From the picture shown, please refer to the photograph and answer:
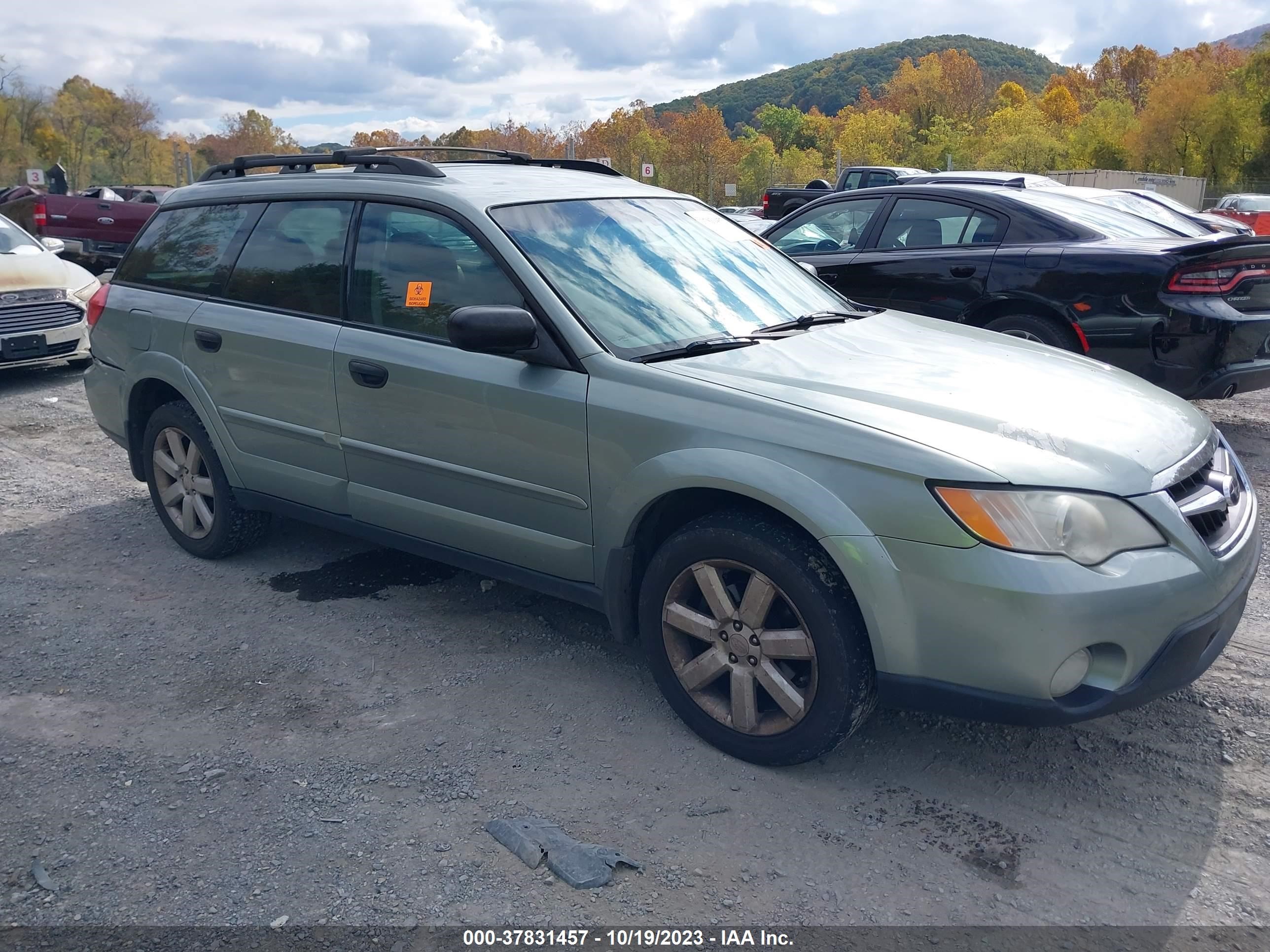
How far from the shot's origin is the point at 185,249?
16.1ft

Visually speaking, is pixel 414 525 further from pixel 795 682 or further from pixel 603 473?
pixel 795 682

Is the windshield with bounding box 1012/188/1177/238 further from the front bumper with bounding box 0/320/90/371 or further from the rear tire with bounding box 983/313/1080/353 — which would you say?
the front bumper with bounding box 0/320/90/371

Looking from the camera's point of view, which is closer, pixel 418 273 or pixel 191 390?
pixel 418 273

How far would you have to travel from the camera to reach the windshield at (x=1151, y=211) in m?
7.69

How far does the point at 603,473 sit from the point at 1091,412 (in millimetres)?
1514

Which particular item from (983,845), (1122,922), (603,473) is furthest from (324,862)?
(1122,922)

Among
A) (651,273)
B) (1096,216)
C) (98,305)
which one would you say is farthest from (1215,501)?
(98,305)

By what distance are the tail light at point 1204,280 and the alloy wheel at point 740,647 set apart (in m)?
4.41

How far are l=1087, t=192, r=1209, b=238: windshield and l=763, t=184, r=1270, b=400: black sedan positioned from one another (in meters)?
0.31

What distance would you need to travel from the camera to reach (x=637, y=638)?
3.87 meters

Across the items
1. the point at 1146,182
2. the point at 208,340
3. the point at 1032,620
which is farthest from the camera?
the point at 1146,182

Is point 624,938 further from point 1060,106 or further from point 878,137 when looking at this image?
point 1060,106

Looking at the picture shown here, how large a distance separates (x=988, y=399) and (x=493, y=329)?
156 centimetres

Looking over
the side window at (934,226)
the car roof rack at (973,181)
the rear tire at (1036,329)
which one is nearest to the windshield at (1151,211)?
the car roof rack at (973,181)
